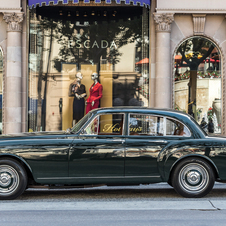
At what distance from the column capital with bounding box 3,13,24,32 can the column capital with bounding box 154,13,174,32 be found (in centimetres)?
480

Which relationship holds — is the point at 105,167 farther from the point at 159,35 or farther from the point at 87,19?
the point at 87,19

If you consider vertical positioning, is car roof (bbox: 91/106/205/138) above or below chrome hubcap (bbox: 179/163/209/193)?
above

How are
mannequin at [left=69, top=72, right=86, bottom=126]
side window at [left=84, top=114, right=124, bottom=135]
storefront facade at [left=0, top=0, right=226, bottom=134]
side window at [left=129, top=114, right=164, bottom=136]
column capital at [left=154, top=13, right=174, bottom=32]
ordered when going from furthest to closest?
mannequin at [left=69, top=72, right=86, bottom=126]
storefront facade at [left=0, top=0, right=226, bottom=134]
column capital at [left=154, top=13, right=174, bottom=32]
side window at [left=129, top=114, right=164, bottom=136]
side window at [left=84, top=114, right=124, bottom=135]

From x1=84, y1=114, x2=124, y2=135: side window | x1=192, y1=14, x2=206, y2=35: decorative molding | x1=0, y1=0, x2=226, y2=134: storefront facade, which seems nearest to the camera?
x1=84, y1=114, x2=124, y2=135: side window

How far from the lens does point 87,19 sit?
584 inches

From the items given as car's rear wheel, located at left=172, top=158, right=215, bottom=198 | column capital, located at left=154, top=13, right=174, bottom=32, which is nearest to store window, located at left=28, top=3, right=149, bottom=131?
column capital, located at left=154, top=13, right=174, bottom=32

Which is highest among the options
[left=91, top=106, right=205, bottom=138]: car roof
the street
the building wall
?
the building wall

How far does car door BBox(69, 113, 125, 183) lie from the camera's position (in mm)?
6562

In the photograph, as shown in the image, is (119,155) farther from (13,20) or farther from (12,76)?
(13,20)

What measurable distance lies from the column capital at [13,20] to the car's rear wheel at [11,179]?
8.42 meters

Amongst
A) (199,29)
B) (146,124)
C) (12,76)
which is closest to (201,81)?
(199,29)

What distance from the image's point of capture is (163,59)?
14016 millimetres

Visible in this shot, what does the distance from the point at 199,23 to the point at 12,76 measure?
7015 mm

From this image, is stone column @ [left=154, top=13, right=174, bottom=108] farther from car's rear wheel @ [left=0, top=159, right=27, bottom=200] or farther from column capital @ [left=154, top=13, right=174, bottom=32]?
car's rear wheel @ [left=0, top=159, right=27, bottom=200]
